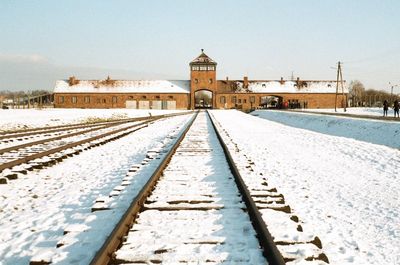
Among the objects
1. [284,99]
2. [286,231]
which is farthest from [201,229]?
[284,99]

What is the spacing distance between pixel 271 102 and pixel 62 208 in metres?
73.7

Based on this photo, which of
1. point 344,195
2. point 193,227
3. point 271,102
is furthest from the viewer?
point 271,102

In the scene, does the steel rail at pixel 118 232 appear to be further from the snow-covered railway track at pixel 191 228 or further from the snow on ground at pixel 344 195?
the snow on ground at pixel 344 195

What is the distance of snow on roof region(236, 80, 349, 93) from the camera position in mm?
78375

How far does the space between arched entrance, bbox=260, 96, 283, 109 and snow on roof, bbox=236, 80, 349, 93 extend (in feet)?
7.28

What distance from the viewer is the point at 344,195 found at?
276 inches

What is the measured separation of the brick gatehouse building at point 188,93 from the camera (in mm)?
75562

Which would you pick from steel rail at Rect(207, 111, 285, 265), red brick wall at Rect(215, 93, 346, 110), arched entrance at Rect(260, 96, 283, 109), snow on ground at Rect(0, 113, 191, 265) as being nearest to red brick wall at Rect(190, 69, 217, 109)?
red brick wall at Rect(215, 93, 346, 110)

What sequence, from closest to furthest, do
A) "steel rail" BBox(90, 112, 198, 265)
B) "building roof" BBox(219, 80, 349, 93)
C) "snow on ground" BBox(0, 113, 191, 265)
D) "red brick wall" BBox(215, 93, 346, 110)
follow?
"steel rail" BBox(90, 112, 198, 265) < "snow on ground" BBox(0, 113, 191, 265) < "red brick wall" BBox(215, 93, 346, 110) < "building roof" BBox(219, 80, 349, 93)

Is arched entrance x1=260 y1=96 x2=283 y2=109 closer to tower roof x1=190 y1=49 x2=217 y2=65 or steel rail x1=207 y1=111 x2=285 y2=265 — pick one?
tower roof x1=190 y1=49 x2=217 y2=65

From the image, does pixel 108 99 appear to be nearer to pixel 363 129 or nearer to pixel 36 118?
pixel 36 118

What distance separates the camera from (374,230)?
16.7 feet

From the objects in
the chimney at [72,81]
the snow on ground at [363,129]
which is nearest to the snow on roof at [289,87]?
the chimney at [72,81]

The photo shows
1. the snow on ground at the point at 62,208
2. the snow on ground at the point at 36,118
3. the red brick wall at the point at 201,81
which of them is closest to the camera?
the snow on ground at the point at 62,208
